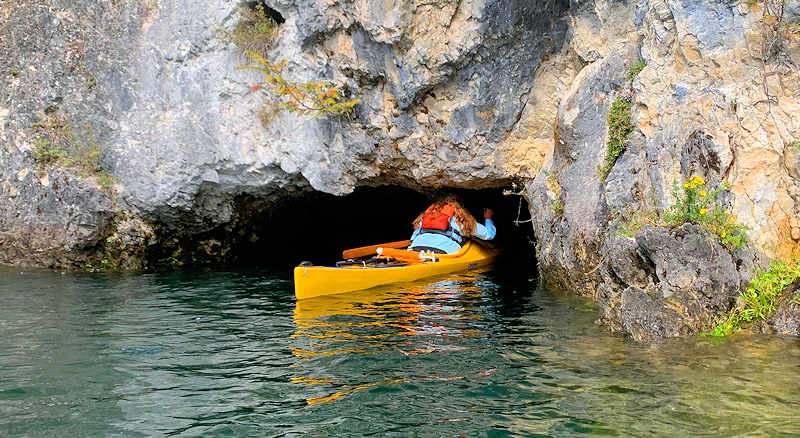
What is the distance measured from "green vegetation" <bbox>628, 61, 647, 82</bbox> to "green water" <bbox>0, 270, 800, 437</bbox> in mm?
2834

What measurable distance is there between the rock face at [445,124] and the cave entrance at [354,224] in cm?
133

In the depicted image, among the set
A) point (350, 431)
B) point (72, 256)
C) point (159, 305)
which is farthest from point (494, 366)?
point (72, 256)

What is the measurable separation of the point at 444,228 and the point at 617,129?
4274 millimetres

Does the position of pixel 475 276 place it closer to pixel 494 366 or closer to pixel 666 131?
pixel 666 131

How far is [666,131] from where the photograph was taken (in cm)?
704

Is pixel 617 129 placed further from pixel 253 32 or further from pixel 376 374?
pixel 253 32

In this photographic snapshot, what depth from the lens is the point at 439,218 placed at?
1151 centimetres

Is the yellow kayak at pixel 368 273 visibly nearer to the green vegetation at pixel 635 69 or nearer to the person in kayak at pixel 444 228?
the person in kayak at pixel 444 228

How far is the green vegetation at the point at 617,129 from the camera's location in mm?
7766

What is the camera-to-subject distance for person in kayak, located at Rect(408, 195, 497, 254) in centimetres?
1138

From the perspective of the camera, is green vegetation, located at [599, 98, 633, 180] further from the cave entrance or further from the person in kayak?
the person in kayak

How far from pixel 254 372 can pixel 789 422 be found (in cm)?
379

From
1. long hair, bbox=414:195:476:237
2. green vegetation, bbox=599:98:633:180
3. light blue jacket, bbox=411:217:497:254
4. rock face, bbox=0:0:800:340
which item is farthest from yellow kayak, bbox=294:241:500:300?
green vegetation, bbox=599:98:633:180

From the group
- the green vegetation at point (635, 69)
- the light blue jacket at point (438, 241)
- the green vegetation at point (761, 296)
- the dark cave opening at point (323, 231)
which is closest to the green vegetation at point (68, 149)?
the dark cave opening at point (323, 231)
